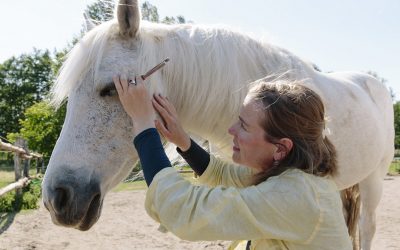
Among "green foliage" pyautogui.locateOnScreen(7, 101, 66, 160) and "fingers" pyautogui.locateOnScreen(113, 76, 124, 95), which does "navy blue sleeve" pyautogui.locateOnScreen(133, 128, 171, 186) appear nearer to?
"fingers" pyautogui.locateOnScreen(113, 76, 124, 95)

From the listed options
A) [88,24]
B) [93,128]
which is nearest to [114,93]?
[93,128]

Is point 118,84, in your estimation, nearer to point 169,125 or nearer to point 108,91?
point 108,91

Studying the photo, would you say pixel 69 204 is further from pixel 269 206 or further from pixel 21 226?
pixel 21 226

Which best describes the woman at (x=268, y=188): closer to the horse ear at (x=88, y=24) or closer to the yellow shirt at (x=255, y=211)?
the yellow shirt at (x=255, y=211)

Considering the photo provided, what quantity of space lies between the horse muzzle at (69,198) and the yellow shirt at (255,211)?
1.78 feet

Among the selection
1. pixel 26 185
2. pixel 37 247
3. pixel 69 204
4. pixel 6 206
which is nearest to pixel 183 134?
pixel 69 204

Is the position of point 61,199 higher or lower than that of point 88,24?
lower

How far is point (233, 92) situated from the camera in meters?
1.97

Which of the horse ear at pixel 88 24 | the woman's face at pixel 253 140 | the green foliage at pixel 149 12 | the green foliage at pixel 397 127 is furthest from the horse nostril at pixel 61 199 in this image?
the green foliage at pixel 397 127

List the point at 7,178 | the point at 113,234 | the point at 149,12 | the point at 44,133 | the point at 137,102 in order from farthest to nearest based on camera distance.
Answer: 1. the point at 44,133
2. the point at 7,178
3. the point at 113,234
4. the point at 149,12
5. the point at 137,102

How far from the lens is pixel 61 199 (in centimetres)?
162

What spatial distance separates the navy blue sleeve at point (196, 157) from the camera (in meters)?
1.77

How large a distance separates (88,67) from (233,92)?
0.72 m

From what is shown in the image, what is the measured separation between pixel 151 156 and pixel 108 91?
0.60 meters
